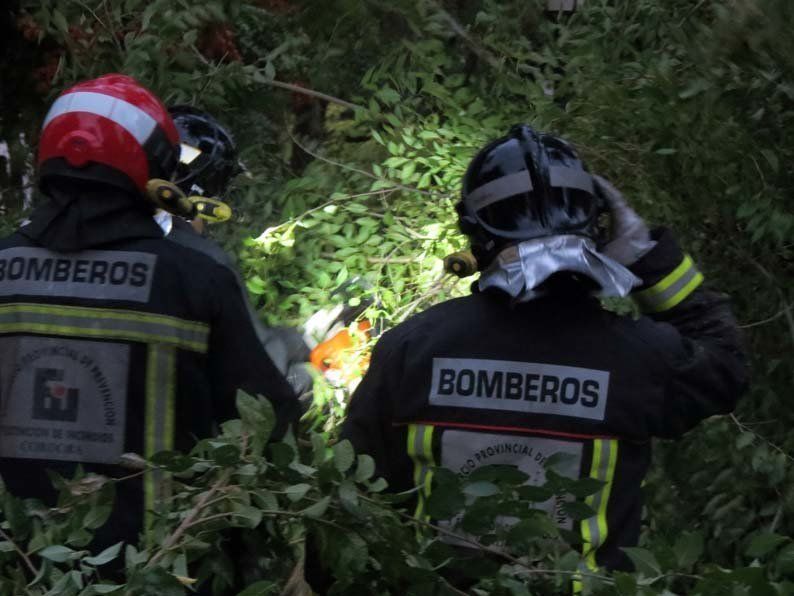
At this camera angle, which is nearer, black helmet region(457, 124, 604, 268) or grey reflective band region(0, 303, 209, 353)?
black helmet region(457, 124, 604, 268)

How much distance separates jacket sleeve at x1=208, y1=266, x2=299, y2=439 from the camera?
113 inches

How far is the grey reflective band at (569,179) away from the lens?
2592mm

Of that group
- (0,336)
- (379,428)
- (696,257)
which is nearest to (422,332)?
(379,428)

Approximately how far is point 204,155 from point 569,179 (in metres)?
1.88

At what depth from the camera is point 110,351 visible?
2.83 metres

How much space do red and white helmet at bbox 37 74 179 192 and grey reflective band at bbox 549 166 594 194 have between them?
2.88 ft

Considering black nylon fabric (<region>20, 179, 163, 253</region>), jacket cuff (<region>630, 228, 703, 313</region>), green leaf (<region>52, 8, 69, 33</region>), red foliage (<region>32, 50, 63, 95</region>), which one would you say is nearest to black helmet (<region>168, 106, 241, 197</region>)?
green leaf (<region>52, 8, 69, 33</region>)

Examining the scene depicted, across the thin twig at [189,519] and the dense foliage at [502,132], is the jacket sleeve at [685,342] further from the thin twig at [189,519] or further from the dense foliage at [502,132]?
the thin twig at [189,519]

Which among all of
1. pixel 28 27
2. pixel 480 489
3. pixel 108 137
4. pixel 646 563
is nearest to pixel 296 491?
pixel 480 489

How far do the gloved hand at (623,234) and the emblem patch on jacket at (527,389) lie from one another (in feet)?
0.96

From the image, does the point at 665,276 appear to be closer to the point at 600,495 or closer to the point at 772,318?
the point at 600,495

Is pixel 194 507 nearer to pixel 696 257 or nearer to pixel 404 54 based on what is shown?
pixel 696 257

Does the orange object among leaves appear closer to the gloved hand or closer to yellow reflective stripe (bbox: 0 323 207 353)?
yellow reflective stripe (bbox: 0 323 207 353)

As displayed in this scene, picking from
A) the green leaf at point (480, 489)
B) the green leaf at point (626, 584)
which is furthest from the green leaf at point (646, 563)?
the green leaf at point (480, 489)
